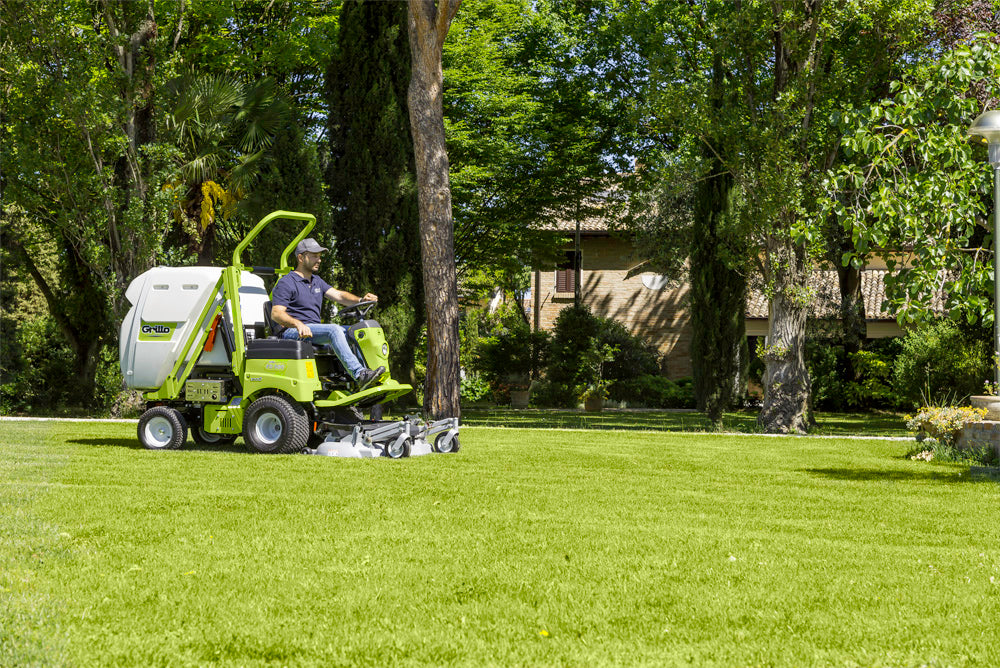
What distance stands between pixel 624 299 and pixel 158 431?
29710 mm

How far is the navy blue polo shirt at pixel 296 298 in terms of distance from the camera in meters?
11.4

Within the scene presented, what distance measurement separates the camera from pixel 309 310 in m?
11.5

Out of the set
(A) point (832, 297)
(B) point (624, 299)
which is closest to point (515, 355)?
(A) point (832, 297)

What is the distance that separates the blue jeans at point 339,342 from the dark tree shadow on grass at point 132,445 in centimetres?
163

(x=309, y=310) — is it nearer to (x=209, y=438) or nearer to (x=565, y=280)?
(x=209, y=438)

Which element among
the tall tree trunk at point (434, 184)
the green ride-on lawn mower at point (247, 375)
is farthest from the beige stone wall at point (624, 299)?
the green ride-on lawn mower at point (247, 375)

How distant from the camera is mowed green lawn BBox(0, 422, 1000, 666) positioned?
383 centimetres

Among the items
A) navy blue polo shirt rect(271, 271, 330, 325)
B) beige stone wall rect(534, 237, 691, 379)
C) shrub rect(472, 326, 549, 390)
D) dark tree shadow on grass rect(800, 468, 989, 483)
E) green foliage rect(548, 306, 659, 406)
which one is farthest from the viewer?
beige stone wall rect(534, 237, 691, 379)

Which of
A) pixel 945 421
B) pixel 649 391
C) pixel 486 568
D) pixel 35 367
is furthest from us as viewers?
pixel 649 391

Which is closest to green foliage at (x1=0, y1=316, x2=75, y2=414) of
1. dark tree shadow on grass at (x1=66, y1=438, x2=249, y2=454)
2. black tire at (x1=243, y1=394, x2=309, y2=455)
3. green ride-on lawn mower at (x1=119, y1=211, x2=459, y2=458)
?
dark tree shadow on grass at (x1=66, y1=438, x2=249, y2=454)

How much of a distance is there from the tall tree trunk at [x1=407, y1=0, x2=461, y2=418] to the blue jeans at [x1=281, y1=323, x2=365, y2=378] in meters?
6.34

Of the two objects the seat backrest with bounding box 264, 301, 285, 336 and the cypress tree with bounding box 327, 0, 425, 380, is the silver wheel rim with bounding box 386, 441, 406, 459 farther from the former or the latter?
the cypress tree with bounding box 327, 0, 425, 380

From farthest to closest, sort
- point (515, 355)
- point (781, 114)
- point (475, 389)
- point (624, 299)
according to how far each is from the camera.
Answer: point (624, 299), point (475, 389), point (515, 355), point (781, 114)

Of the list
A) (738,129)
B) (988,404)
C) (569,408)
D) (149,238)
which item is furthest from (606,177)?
(988,404)
